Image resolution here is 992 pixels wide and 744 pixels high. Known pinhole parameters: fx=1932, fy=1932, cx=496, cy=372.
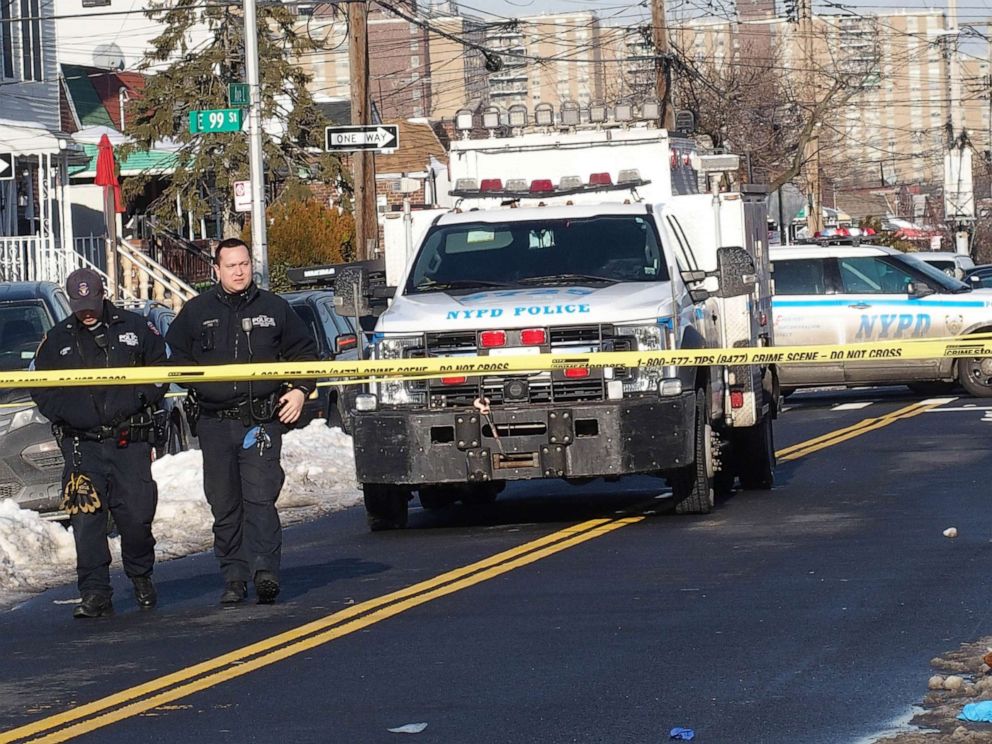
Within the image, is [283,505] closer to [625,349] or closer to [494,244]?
[494,244]

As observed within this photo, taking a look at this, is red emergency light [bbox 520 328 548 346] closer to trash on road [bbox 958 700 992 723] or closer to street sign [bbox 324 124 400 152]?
trash on road [bbox 958 700 992 723]

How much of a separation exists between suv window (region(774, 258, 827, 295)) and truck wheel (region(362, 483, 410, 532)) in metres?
12.2

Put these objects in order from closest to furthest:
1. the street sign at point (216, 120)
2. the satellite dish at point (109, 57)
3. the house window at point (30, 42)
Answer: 1. the street sign at point (216, 120)
2. the house window at point (30, 42)
3. the satellite dish at point (109, 57)

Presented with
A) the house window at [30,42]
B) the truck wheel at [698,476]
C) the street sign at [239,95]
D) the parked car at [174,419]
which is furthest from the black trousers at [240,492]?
the house window at [30,42]

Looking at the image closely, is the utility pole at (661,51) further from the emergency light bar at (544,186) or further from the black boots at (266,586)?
the black boots at (266,586)

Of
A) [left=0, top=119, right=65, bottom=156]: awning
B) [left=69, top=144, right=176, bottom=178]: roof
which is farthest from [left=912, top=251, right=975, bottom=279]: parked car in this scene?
[left=69, top=144, right=176, bottom=178]: roof

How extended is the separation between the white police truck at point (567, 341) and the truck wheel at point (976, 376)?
9.88 meters

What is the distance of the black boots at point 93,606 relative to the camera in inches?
397

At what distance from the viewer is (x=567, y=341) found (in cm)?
1239

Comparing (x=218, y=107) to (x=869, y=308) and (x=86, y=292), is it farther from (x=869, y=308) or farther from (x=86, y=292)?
(x=86, y=292)

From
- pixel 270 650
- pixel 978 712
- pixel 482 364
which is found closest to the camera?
pixel 978 712

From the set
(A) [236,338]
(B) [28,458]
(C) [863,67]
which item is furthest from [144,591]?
(C) [863,67]

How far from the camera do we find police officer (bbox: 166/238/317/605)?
1009 centimetres

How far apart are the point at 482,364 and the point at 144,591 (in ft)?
8.38
